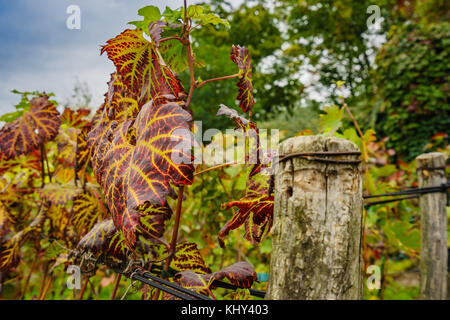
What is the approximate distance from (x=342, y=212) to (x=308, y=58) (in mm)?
9020

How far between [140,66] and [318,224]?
1.67 feet

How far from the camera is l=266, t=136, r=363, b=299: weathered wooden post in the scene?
50 cm

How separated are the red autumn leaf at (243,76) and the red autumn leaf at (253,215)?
0.65ft

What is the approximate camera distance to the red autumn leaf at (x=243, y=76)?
736mm

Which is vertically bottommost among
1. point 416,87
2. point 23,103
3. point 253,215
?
point 253,215

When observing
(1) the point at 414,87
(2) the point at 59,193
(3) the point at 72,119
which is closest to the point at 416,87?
(1) the point at 414,87

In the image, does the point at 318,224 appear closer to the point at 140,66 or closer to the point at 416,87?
the point at 140,66

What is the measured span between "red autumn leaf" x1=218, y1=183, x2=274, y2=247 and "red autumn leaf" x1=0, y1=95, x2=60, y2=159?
2.59ft

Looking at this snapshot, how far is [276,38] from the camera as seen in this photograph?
7363mm

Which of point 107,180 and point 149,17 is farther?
point 149,17

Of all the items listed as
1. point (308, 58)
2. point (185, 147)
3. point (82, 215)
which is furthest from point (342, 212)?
point (308, 58)

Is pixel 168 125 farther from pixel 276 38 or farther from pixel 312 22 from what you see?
pixel 312 22

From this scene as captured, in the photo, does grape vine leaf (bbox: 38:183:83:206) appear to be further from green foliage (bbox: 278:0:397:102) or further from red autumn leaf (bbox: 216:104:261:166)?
green foliage (bbox: 278:0:397:102)

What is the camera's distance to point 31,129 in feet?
3.71
